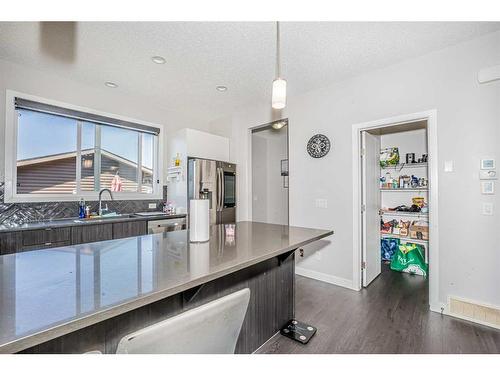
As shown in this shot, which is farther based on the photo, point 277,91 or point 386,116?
point 386,116

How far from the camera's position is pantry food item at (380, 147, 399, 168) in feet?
12.5

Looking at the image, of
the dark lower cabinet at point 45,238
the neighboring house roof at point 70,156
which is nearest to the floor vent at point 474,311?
the dark lower cabinet at point 45,238

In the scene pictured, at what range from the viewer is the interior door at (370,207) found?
309 cm

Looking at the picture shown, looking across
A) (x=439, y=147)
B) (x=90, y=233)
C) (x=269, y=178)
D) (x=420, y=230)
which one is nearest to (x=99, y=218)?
(x=90, y=233)

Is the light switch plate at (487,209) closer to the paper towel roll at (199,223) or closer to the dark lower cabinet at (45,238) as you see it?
the paper towel roll at (199,223)

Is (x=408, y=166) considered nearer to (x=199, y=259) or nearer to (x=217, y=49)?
(x=217, y=49)

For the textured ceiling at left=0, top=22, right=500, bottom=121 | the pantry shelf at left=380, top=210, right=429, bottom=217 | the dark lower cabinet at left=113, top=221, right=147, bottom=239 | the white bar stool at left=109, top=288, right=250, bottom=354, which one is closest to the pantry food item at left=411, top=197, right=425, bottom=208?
the pantry shelf at left=380, top=210, right=429, bottom=217

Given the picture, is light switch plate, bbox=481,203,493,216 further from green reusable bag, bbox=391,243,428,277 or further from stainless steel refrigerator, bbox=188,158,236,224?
stainless steel refrigerator, bbox=188,158,236,224

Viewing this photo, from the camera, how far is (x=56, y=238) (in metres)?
2.53

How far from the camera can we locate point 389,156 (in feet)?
12.7

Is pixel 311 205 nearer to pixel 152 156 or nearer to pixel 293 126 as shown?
pixel 293 126
